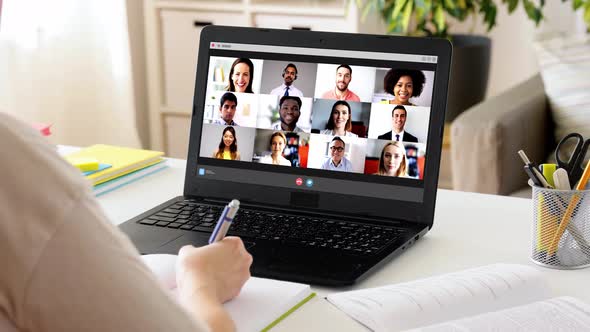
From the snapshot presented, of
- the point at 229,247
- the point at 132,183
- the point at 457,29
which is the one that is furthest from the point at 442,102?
the point at 457,29

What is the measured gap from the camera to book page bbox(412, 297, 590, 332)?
0.89m

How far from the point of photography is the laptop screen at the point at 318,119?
1239mm

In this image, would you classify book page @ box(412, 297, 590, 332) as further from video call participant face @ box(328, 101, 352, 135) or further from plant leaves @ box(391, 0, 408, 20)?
plant leaves @ box(391, 0, 408, 20)

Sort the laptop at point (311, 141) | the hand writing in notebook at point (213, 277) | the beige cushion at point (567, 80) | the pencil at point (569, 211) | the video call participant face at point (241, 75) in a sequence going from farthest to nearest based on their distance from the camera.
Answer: the beige cushion at point (567, 80), the video call participant face at point (241, 75), the laptop at point (311, 141), the pencil at point (569, 211), the hand writing in notebook at point (213, 277)

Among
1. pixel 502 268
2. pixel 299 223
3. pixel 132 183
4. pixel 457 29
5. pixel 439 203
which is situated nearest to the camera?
pixel 502 268

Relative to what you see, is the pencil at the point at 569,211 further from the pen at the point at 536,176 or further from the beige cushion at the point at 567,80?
the beige cushion at the point at 567,80

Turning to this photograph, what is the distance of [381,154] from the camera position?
1.24 metres

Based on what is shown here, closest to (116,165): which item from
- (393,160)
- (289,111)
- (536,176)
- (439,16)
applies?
(289,111)


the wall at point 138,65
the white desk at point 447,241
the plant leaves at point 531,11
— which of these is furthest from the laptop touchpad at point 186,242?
the wall at point 138,65

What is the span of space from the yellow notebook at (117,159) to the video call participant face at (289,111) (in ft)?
1.15

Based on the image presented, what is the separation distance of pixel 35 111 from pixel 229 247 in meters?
2.30

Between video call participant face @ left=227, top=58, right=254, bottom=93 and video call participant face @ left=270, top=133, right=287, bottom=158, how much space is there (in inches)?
3.3

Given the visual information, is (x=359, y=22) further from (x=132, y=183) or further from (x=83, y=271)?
(x=83, y=271)

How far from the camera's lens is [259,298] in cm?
95
